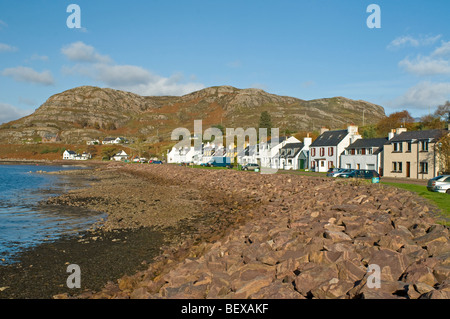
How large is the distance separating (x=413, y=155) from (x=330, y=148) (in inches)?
769

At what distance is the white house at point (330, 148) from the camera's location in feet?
222

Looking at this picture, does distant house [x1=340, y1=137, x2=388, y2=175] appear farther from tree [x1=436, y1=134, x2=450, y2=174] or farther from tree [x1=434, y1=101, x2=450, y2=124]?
tree [x1=434, y1=101, x2=450, y2=124]

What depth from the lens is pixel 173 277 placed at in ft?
35.8

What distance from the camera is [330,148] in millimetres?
69125

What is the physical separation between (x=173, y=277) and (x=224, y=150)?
4061 inches

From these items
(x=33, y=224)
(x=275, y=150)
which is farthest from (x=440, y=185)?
(x=275, y=150)

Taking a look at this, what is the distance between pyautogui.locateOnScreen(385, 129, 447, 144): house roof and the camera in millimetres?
48375

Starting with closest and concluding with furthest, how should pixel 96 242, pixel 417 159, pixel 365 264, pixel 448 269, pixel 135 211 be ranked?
pixel 448 269, pixel 365 264, pixel 96 242, pixel 135 211, pixel 417 159

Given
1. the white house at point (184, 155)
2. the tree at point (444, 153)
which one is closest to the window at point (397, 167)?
the tree at point (444, 153)

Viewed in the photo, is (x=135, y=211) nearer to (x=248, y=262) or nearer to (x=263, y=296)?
(x=248, y=262)

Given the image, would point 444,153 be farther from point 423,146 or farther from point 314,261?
point 314,261

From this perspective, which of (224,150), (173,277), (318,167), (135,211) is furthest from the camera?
(224,150)

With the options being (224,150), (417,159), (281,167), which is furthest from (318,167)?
(224,150)
